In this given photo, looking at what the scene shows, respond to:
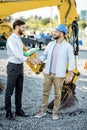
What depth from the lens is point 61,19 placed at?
9914 mm

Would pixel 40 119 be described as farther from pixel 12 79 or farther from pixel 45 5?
pixel 45 5

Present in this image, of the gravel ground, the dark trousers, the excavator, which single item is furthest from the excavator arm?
the dark trousers

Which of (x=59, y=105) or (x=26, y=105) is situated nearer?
(x=59, y=105)

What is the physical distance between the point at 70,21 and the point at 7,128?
335cm

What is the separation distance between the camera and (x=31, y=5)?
9.60 m

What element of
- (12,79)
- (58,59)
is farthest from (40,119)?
(58,59)

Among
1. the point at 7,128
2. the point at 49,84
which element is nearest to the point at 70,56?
the point at 49,84

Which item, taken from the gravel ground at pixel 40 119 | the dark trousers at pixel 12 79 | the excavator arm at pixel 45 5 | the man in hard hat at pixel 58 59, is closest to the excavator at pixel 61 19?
the excavator arm at pixel 45 5

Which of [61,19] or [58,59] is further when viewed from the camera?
[61,19]

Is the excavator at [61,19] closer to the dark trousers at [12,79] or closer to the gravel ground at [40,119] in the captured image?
the gravel ground at [40,119]

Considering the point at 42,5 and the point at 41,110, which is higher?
the point at 42,5

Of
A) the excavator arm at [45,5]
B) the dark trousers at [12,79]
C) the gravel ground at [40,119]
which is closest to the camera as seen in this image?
the gravel ground at [40,119]

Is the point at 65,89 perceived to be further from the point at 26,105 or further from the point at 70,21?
the point at 70,21

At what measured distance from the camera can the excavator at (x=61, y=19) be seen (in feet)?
30.5
